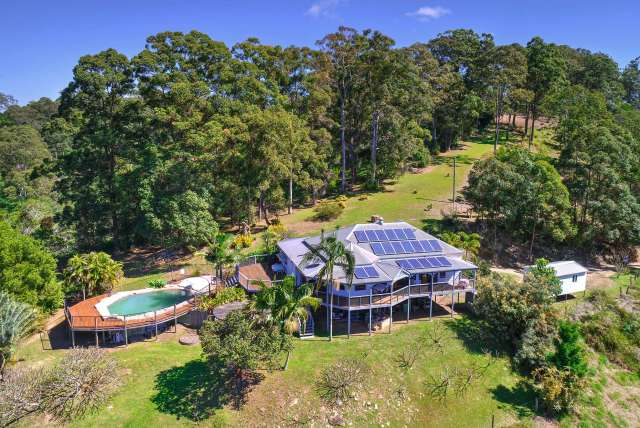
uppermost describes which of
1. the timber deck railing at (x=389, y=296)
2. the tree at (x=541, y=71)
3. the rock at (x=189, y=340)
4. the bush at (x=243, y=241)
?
the tree at (x=541, y=71)

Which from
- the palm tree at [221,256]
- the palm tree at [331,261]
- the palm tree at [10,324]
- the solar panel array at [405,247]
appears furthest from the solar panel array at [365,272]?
the palm tree at [10,324]

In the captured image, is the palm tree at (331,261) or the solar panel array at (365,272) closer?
the palm tree at (331,261)

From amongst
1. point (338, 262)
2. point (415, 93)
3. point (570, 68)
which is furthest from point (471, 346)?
point (570, 68)

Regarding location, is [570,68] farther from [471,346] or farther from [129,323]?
[129,323]

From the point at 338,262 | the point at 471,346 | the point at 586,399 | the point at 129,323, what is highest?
the point at 338,262

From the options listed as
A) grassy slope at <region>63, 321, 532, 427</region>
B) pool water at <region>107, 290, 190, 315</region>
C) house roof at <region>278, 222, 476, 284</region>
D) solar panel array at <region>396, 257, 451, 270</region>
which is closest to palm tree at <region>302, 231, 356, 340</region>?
house roof at <region>278, 222, 476, 284</region>

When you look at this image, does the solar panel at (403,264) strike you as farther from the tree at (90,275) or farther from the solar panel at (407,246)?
the tree at (90,275)

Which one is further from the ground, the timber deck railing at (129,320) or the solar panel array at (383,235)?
the solar panel array at (383,235)
